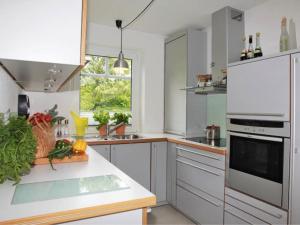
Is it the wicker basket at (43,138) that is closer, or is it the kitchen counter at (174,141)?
the wicker basket at (43,138)

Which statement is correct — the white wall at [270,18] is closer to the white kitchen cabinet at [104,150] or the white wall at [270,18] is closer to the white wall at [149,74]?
the white wall at [149,74]

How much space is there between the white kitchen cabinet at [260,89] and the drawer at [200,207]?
0.92 meters

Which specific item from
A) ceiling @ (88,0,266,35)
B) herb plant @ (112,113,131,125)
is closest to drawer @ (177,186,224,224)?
herb plant @ (112,113,131,125)

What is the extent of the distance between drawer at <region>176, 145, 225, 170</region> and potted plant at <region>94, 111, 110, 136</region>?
1091 millimetres

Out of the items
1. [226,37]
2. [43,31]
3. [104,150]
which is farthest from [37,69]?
[226,37]

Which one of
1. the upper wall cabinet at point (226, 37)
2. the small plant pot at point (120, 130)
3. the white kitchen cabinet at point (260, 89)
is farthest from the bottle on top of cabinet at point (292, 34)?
the small plant pot at point (120, 130)

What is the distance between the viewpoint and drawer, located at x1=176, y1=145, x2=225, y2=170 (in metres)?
2.28

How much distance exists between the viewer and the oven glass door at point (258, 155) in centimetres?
176

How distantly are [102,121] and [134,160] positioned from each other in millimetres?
753

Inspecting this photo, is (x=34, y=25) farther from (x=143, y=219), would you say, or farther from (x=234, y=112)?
(x=234, y=112)

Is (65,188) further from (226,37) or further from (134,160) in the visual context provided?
(226,37)

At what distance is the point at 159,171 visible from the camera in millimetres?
3141

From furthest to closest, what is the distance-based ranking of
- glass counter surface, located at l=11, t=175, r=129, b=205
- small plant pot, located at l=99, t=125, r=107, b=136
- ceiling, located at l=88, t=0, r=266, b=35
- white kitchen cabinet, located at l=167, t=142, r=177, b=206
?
small plant pot, located at l=99, t=125, r=107, b=136
white kitchen cabinet, located at l=167, t=142, r=177, b=206
ceiling, located at l=88, t=0, r=266, b=35
glass counter surface, located at l=11, t=175, r=129, b=205

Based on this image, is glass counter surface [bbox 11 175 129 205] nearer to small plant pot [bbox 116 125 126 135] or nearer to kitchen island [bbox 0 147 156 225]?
kitchen island [bbox 0 147 156 225]
